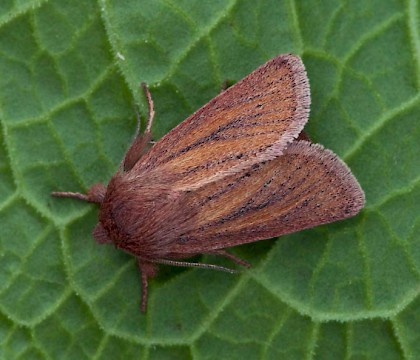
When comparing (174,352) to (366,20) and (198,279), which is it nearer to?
(198,279)

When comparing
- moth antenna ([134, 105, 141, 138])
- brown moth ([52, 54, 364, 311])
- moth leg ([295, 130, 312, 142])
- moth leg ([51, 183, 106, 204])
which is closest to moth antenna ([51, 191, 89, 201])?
moth leg ([51, 183, 106, 204])

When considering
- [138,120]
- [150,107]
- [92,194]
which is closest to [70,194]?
[92,194]

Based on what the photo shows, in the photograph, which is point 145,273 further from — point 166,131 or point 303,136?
point 303,136

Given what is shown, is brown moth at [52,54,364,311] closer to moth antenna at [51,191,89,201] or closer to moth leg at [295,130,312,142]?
moth leg at [295,130,312,142]

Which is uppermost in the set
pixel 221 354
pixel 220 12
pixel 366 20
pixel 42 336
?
pixel 220 12

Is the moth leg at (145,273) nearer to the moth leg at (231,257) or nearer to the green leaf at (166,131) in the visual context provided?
the green leaf at (166,131)

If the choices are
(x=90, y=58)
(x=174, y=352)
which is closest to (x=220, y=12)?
(x=90, y=58)
